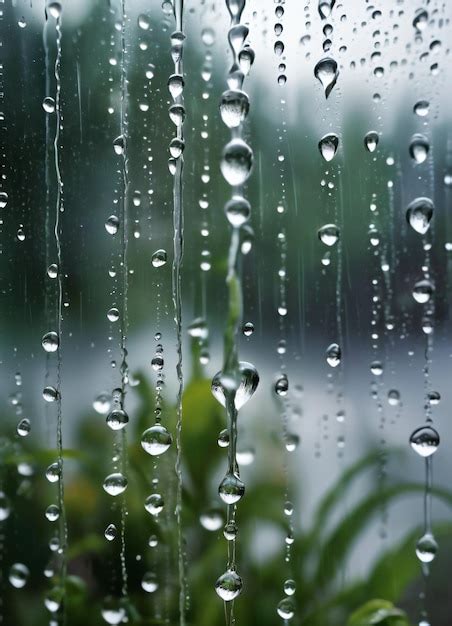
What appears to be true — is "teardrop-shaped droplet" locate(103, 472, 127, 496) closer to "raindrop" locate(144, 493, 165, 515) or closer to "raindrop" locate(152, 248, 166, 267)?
"raindrop" locate(144, 493, 165, 515)

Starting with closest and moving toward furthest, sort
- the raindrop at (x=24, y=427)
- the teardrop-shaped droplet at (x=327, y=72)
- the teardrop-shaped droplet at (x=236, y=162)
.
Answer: the teardrop-shaped droplet at (x=236, y=162) < the teardrop-shaped droplet at (x=327, y=72) < the raindrop at (x=24, y=427)

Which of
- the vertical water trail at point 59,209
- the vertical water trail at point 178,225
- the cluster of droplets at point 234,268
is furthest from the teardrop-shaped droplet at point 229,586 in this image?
the vertical water trail at point 59,209

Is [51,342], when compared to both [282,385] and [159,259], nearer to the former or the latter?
[159,259]

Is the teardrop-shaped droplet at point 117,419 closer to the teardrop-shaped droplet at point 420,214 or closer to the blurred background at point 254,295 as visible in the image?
the blurred background at point 254,295

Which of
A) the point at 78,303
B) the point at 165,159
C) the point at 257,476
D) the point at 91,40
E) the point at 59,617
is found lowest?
the point at 59,617

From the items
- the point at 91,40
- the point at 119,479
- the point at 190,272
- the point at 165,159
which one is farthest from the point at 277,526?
the point at 91,40

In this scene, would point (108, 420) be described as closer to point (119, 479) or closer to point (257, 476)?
point (119, 479)
